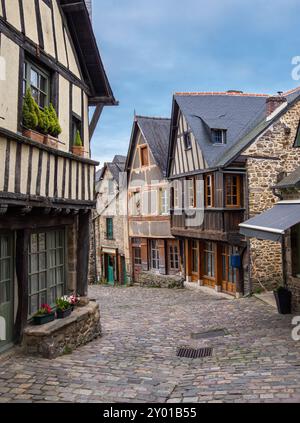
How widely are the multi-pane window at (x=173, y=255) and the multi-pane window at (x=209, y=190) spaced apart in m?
4.97

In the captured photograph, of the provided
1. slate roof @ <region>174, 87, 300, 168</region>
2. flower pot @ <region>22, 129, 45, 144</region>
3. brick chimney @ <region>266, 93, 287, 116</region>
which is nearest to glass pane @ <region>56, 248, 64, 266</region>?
flower pot @ <region>22, 129, 45, 144</region>

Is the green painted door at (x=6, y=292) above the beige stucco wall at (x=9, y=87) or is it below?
below

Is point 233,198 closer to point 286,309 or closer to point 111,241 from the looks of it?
point 286,309

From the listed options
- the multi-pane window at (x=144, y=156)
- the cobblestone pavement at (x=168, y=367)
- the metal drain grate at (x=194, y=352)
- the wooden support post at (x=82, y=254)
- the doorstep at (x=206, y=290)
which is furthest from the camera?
the multi-pane window at (x=144, y=156)

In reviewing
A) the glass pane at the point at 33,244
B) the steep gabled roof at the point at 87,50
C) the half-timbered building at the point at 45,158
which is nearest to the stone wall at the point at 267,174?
the steep gabled roof at the point at 87,50

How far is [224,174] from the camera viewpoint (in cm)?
1534

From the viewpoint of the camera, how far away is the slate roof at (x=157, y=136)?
71.2 ft

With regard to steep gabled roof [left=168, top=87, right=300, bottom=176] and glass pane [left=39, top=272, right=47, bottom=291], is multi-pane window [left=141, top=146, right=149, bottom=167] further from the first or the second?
glass pane [left=39, top=272, right=47, bottom=291]

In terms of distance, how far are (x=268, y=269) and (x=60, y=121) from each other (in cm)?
922

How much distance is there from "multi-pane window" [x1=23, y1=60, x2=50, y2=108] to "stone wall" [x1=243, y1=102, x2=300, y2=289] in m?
8.31

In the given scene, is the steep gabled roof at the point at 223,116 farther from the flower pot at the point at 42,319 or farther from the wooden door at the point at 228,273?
the flower pot at the point at 42,319

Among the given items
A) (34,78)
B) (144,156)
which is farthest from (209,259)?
(34,78)

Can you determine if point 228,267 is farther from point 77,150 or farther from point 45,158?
point 45,158
